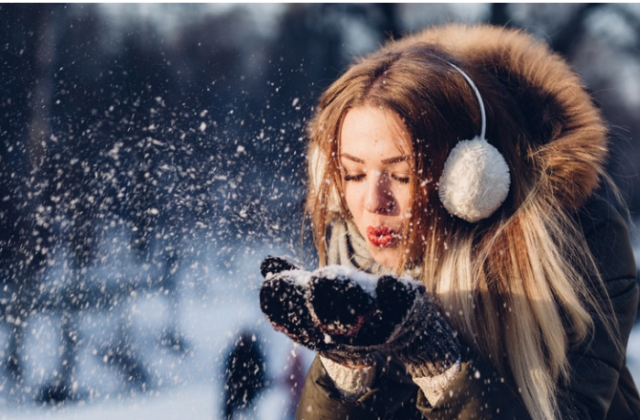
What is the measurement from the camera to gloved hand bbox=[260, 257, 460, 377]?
1.22 metres

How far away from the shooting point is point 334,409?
159cm

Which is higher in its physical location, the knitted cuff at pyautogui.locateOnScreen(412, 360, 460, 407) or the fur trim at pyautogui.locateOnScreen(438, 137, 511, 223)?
the fur trim at pyautogui.locateOnScreen(438, 137, 511, 223)

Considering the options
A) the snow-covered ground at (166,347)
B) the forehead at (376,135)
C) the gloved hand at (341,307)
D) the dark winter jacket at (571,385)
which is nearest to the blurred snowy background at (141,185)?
the snow-covered ground at (166,347)

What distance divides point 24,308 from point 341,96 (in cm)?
364

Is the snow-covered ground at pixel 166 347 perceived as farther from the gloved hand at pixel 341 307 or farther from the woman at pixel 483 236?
the gloved hand at pixel 341 307

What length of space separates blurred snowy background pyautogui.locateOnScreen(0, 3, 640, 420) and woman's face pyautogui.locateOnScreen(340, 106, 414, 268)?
2309mm

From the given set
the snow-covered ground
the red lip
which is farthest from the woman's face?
→ the snow-covered ground

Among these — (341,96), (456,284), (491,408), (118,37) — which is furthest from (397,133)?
(118,37)

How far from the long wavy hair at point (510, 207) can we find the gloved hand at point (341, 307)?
0.26m

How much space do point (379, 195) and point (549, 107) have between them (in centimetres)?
47

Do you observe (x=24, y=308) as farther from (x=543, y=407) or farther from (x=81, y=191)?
(x=543, y=407)

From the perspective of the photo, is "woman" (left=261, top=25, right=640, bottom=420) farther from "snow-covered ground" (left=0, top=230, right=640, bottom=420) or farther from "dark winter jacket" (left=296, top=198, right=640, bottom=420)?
"snow-covered ground" (left=0, top=230, right=640, bottom=420)

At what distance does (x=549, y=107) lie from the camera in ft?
5.54

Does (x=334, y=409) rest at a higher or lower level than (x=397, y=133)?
lower
